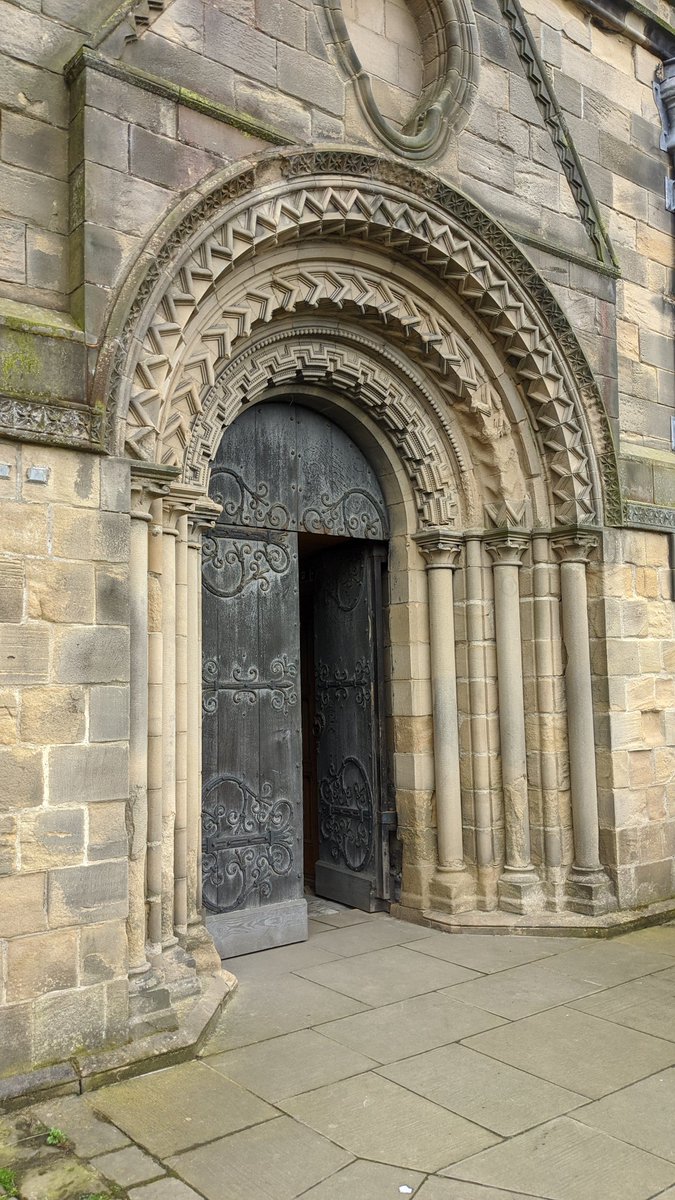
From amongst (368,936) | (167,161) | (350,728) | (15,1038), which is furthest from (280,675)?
(167,161)

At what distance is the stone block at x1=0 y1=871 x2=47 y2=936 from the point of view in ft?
11.7

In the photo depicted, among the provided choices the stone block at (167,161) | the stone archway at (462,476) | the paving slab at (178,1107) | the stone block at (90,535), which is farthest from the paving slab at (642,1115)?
the stone block at (167,161)

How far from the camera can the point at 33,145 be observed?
161 inches

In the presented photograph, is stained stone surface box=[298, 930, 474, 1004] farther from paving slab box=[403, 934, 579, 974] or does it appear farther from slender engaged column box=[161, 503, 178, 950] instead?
slender engaged column box=[161, 503, 178, 950]

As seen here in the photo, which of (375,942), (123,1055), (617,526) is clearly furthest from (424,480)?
(123,1055)

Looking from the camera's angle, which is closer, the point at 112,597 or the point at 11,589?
the point at 11,589

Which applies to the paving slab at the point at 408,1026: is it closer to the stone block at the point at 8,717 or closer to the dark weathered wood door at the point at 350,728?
the dark weathered wood door at the point at 350,728

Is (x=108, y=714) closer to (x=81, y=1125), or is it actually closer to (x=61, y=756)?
(x=61, y=756)

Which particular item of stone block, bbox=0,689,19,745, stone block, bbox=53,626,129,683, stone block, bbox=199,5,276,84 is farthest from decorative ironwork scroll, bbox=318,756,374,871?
stone block, bbox=199,5,276,84

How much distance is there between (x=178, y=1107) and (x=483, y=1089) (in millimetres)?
1164

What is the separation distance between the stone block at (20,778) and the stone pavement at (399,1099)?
1.12 metres

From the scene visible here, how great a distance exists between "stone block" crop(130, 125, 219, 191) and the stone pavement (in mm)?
3947

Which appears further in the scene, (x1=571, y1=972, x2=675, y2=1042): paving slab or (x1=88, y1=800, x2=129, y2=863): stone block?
(x1=571, y1=972, x2=675, y2=1042): paving slab

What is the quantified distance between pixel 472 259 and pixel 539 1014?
4.28 meters
